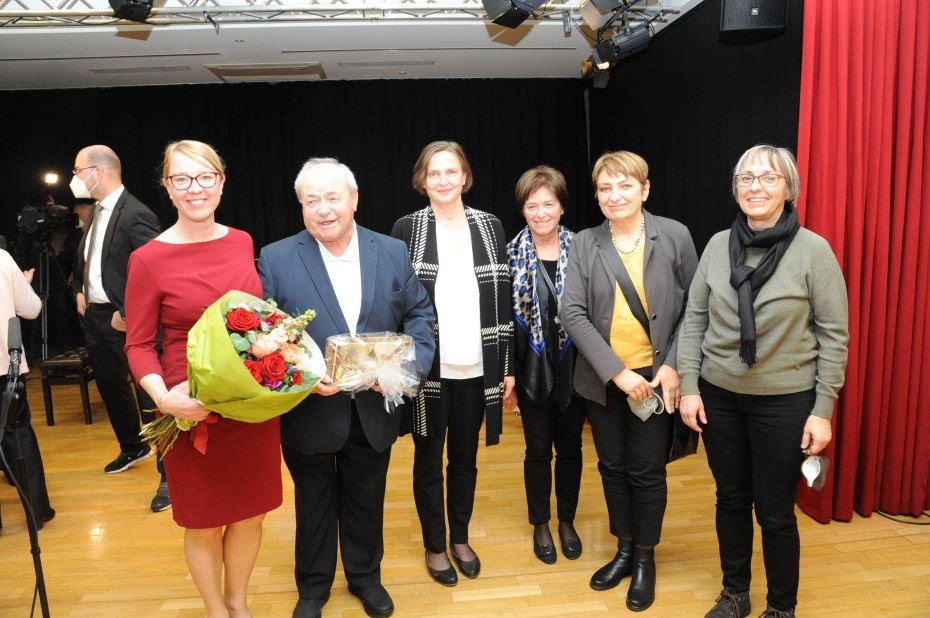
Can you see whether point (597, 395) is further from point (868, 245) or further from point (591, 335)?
point (868, 245)

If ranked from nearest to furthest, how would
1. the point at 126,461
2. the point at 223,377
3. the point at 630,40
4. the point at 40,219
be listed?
the point at 223,377
the point at 126,461
the point at 630,40
the point at 40,219

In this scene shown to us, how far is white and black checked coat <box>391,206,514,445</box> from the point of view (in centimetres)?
238

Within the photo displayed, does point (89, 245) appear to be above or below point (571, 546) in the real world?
above

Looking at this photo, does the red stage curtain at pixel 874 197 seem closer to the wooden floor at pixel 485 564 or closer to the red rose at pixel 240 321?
the wooden floor at pixel 485 564

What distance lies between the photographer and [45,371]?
5.02 metres

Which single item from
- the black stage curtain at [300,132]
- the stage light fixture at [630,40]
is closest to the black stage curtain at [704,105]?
the stage light fixture at [630,40]

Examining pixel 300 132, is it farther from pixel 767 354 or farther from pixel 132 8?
pixel 767 354

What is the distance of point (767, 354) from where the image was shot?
6.47ft

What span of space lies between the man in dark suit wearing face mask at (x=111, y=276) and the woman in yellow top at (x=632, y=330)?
83.0 inches

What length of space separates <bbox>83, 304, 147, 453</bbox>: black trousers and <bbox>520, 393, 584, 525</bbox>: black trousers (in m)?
2.47

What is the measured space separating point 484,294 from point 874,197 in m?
1.89

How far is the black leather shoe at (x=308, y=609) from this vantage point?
2271 mm

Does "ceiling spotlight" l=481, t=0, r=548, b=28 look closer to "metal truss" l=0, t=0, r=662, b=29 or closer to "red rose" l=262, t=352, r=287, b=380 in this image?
"metal truss" l=0, t=0, r=662, b=29

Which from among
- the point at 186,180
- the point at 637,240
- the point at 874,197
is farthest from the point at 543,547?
the point at 874,197
